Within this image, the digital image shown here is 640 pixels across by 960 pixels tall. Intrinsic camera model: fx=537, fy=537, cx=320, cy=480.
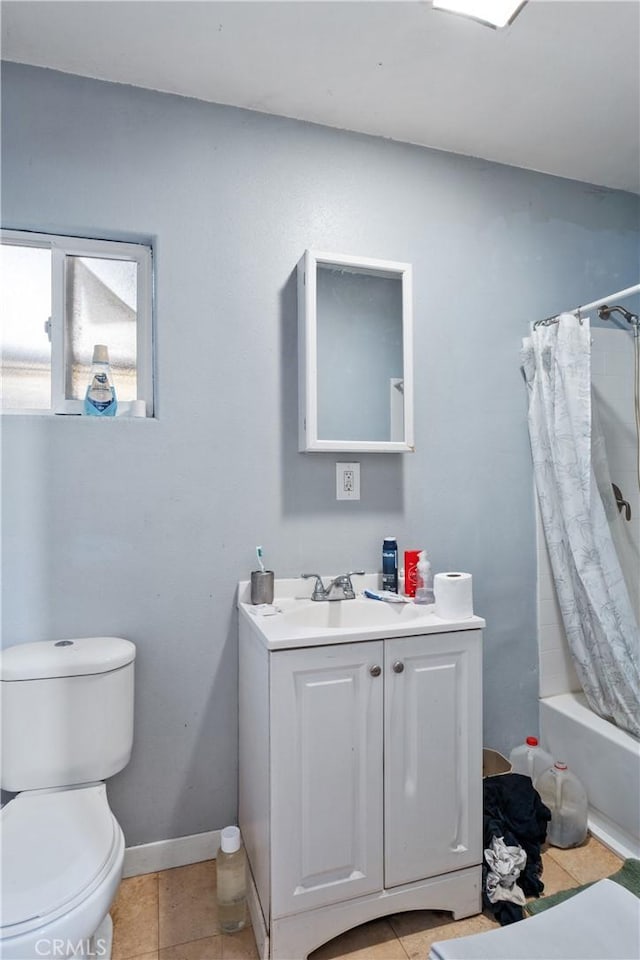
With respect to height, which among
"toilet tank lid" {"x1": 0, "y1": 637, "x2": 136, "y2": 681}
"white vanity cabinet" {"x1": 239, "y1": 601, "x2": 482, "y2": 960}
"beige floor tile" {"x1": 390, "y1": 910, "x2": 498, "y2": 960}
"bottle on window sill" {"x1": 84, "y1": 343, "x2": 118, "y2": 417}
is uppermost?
"bottle on window sill" {"x1": 84, "y1": 343, "x2": 118, "y2": 417}

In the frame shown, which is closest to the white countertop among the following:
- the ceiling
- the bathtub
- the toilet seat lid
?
the toilet seat lid

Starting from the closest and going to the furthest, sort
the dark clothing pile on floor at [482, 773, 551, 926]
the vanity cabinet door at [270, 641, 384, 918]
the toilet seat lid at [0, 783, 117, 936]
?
1. the toilet seat lid at [0, 783, 117, 936]
2. the vanity cabinet door at [270, 641, 384, 918]
3. the dark clothing pile on floor at [482, 773, 551, 926]

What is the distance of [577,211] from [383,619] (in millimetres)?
1890

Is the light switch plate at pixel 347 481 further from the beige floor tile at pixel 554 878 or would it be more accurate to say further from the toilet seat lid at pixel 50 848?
the beige floor tile at pixel 554 878

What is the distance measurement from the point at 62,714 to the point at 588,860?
1679mm

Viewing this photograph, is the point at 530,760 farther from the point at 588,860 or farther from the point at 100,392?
the point at 100,392

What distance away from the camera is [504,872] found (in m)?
1.55

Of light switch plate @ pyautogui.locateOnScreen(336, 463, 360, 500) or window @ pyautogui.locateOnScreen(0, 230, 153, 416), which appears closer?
Answer: window @ pyautogui.locateOnScreen(0, 230, 153, 416)

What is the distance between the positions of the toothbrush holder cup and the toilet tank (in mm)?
410

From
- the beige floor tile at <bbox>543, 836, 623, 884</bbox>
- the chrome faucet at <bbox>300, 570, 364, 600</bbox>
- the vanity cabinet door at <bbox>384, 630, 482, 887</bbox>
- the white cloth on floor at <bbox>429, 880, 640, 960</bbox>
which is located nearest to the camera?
the white cloth on floor at <bbox>429, 880, 640, 960</bbox>

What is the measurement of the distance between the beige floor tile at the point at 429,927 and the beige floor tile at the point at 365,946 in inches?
1.0

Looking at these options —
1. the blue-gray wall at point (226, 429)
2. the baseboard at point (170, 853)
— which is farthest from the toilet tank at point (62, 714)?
the baseboard at point (170, 853)

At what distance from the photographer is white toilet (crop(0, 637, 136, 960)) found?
1036mm

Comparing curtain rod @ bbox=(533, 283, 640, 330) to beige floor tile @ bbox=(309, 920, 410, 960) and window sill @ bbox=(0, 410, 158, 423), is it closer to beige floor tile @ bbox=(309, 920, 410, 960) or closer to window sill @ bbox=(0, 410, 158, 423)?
window sill @ bbox=(0, 410, 158, 423)
